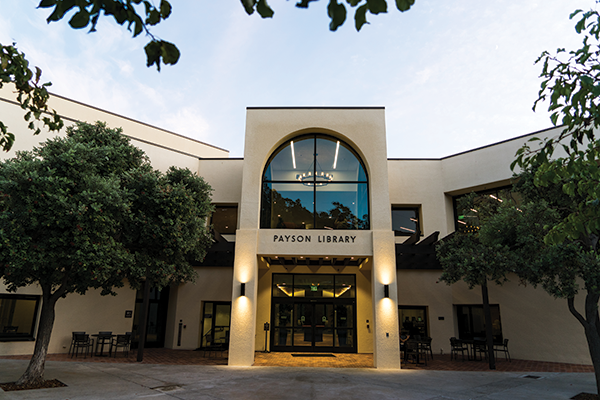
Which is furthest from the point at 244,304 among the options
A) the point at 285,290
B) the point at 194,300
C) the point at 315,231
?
the point at 194,300

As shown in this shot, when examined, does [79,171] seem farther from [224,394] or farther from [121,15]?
[121,15]

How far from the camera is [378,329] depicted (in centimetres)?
1141

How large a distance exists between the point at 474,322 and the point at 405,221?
16.0 feet

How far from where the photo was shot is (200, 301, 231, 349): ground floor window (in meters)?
15.4

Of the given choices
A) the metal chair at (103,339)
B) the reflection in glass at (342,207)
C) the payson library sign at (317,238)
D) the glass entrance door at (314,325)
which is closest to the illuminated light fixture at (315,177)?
the reflection in glass at (342,207)

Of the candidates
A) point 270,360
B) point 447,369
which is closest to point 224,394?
point 270,360

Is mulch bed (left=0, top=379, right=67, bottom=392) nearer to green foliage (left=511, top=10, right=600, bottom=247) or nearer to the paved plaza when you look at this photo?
the paved plaza

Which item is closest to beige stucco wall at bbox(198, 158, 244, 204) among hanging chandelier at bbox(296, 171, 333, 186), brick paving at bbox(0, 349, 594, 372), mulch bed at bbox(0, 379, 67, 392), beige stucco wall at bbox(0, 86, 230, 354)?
beige stucco wall at bbox(0, 86, 230, 354)

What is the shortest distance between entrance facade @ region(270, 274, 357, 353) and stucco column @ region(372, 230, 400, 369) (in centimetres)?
327

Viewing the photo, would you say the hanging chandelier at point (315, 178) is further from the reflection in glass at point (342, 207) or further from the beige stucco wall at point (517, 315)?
the beige stucco wall at point (517, 315)

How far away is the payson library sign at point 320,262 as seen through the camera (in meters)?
12.1

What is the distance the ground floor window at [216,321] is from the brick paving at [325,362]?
1.59 metres

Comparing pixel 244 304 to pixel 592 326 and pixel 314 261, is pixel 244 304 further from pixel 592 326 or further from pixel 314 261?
pixel 592 326

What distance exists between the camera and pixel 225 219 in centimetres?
1639
